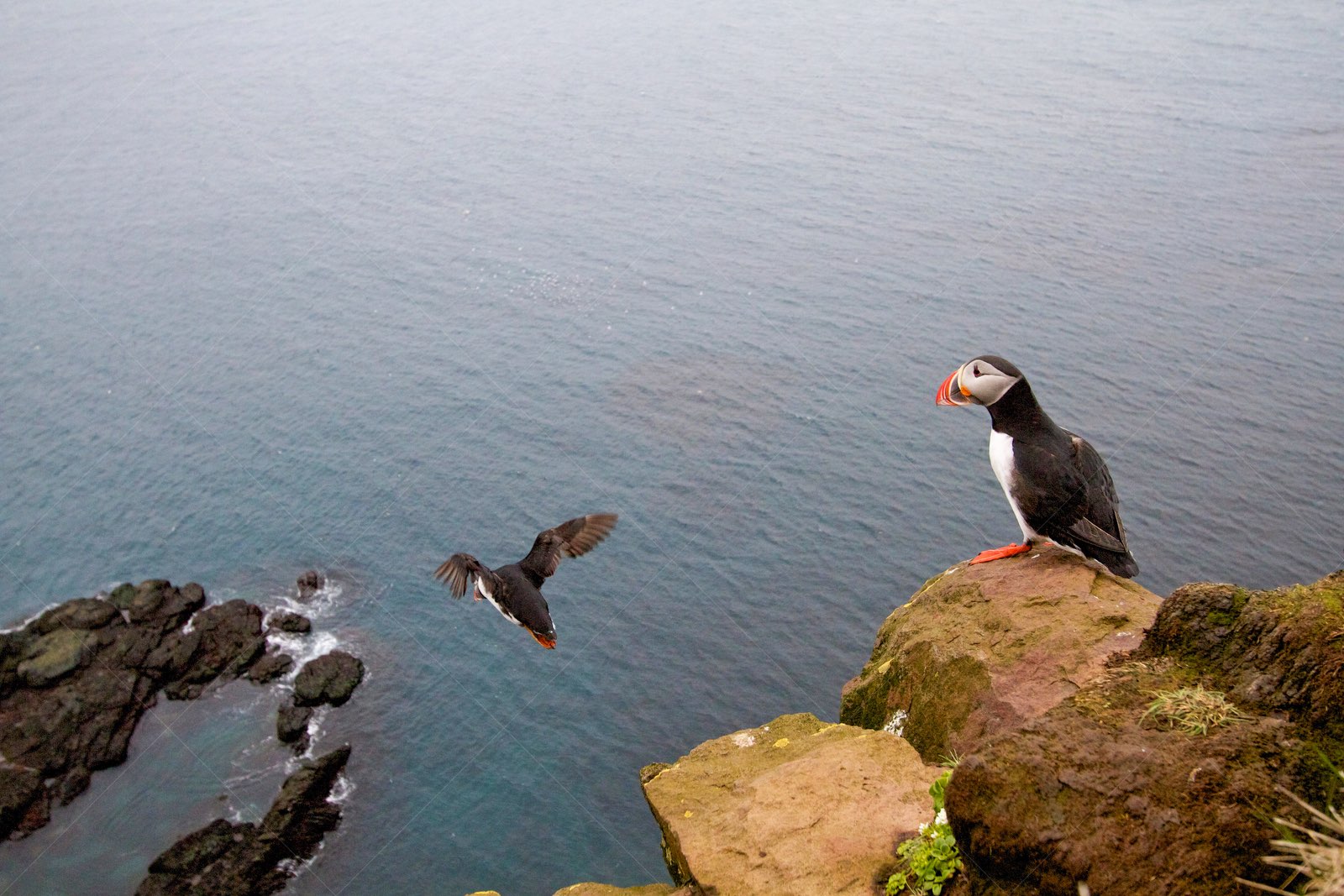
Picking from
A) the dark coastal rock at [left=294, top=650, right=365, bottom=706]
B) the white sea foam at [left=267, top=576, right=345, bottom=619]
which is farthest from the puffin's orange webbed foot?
the white sea foam at [left=267, top=576, right=345, bottom=619]

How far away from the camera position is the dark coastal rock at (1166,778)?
5701 mm

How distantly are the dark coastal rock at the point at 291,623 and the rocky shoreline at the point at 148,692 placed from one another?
4 centimetres

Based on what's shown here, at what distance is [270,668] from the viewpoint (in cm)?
3128

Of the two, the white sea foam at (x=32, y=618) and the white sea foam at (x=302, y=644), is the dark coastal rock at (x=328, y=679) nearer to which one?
the white sea foam at (x=302, y=644)

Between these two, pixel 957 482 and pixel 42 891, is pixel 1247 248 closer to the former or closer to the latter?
pixel 957 482

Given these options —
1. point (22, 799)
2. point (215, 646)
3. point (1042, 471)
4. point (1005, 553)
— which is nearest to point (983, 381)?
point (1042, 471)

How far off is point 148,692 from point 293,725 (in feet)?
16.0

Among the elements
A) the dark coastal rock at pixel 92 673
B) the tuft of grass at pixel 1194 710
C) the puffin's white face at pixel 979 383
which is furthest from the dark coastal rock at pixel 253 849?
the tuft of grass at pixel 1194 710

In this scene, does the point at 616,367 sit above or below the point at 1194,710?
below

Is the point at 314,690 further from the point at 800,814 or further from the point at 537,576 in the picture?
the point at 800,814

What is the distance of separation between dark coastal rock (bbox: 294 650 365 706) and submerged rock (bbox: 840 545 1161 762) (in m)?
21.7

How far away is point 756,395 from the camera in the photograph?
3828 centimetres

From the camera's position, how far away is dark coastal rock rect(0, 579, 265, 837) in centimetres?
2873

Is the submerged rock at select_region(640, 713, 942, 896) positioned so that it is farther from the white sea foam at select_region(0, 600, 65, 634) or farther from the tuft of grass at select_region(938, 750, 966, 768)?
the white sea foam at select_region(0, 600, 65, 634)
